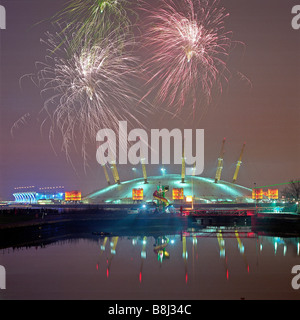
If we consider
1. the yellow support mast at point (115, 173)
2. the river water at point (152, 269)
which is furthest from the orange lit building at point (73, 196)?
the river water at point (152, 269)

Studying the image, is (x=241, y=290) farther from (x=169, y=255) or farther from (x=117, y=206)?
(x=117, y=206)

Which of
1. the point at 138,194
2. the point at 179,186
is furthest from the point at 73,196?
the point at 179,186

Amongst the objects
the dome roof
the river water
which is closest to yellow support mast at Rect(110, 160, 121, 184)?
the dome roof

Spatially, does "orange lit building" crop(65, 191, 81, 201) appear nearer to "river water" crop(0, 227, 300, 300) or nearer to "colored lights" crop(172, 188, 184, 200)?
"colored lights" crop(172, 188, 184, 200)

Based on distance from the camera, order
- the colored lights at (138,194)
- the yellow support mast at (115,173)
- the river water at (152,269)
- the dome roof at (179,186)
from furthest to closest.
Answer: the yellow support mast at (115,173), the dome roof at (179,186), the colored lights at (138,194), the river water at (152,269)

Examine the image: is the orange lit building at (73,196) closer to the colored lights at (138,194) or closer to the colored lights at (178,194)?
the colored lights at (138,194)
